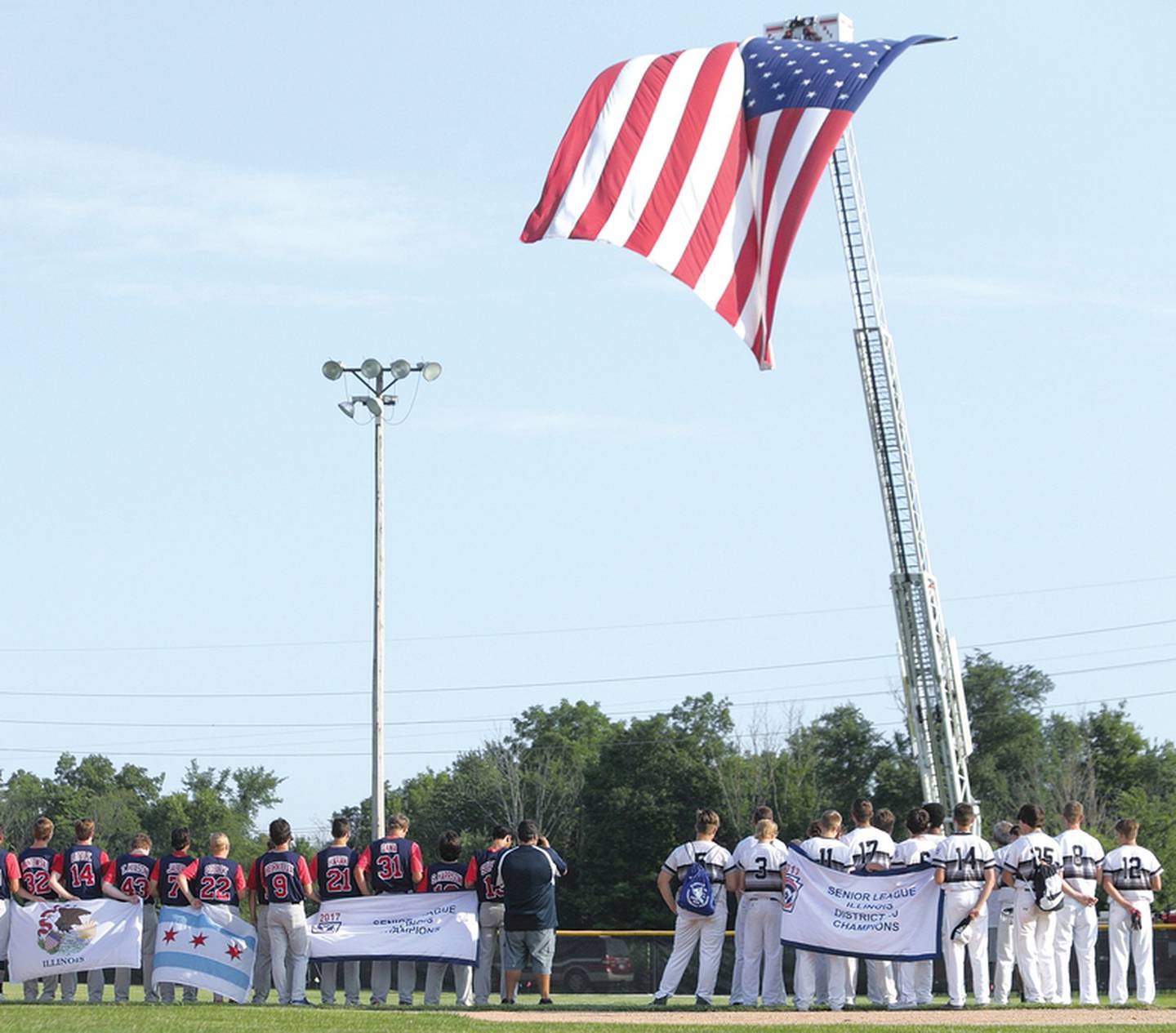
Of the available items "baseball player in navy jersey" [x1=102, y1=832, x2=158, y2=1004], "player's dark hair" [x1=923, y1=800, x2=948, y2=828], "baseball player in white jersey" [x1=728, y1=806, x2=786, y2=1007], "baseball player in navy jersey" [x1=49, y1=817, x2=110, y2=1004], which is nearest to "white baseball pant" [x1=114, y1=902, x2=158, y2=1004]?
"baseball player in navy jersey" [x1=102, y1=832, x2=158, y2=1004]

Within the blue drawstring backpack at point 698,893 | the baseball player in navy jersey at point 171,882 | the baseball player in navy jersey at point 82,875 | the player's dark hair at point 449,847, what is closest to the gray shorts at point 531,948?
the player's dark hair at point 449,847

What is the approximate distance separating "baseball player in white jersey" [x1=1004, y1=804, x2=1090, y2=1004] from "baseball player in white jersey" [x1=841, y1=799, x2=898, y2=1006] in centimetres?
111

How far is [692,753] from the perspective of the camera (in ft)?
238

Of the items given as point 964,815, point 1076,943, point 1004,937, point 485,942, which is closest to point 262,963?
point 485,942

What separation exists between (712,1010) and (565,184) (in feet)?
28.3

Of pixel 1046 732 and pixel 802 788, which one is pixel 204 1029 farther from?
pixel 1046 732

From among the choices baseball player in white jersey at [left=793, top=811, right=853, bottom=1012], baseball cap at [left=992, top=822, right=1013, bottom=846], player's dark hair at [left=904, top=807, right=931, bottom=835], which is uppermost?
player's dark hair at [left=904, top=807, right=931, bottom=835]

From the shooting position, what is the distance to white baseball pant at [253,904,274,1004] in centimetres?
1730

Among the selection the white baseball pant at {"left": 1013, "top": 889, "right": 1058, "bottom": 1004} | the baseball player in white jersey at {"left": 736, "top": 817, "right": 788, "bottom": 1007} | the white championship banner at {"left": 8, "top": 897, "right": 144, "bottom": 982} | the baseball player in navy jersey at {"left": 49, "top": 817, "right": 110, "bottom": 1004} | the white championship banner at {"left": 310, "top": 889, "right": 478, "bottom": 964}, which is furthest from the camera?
the baseball player in navy jersey at {"left": 49, "top": 817, "right": 110, "bottom": 1004}

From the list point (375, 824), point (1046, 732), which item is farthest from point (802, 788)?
point (375, 824)

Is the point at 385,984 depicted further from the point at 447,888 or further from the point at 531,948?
the point at 531,948

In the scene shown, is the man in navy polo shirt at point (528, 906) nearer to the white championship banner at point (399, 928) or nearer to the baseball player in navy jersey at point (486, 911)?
the baseball player in navy jersey at point (486, 911)

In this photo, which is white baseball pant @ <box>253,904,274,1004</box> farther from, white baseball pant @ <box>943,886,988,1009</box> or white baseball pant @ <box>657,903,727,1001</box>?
white baseball pant @ <box>943,886,988,1009</box>

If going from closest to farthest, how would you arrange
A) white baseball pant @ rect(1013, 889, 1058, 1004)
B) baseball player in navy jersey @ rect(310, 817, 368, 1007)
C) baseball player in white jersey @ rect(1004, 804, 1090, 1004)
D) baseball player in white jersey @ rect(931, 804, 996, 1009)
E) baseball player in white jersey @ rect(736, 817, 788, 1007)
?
baseball player in white jersey @ rect(931, 804, 996, 1009), baseball player in white jersey @ rect(1004, 804, 1090, 1004), white baseball pant @ rect(1013, 889, 1058, 1004), baseball player in white jersey @ rect(736, 817, 788, 1007), baseball player in navy jersey @ rect(310, 817, 368, 1007)
